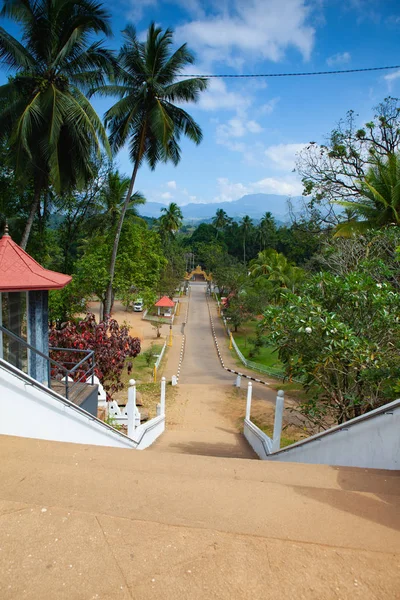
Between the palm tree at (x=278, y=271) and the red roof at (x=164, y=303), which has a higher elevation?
the palm tree at (x=278, y=271)

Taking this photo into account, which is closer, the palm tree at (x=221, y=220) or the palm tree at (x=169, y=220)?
the palm tree at (x=169, y=220)

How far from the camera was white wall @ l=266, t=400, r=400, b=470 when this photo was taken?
13.2 feet

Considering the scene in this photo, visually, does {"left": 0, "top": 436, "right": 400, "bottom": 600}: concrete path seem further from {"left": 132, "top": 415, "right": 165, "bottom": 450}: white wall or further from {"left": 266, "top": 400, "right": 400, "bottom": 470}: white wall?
{"left": 132, "top": 415, "right": 165, "bottom": 450}: white wall

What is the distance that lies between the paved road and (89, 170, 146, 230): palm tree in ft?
31.0

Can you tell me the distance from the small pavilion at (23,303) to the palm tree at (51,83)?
7.68 m

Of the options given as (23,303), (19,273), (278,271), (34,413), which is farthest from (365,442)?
(278,271)

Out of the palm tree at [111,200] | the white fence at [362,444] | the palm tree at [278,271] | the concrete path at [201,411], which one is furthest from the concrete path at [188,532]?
the palm tree at [278,271]

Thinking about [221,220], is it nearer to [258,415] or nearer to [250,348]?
[250,348]

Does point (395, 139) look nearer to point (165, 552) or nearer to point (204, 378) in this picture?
point (204, 378)

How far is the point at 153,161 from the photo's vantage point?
18828mm

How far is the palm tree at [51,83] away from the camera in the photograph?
13.0 m

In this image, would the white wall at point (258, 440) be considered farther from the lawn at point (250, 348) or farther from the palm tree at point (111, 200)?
the palm tree at point (111, 200)

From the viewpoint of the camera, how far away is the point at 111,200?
24547 millimetres

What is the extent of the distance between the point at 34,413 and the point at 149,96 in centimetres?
1610
